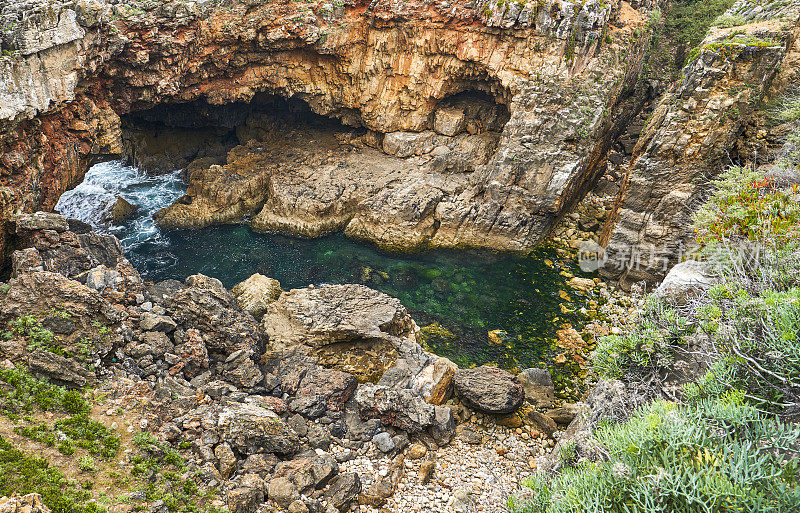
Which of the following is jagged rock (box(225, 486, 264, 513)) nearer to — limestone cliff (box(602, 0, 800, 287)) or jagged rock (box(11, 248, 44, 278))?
jagged rock (box(11, 248, 44, 278))

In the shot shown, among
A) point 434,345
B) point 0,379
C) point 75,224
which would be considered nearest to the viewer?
point 0,379

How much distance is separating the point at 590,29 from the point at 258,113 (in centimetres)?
2434

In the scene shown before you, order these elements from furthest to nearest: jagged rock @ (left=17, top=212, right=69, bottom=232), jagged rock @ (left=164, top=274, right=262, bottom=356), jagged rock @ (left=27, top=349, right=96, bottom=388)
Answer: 1. jagged rock @ (left=17, top=212, right=69, bottom=232)
2. jagged rock @ (left=164, top=274, right=262, bottom=356)
3. jagged rock @ (left=27, top=349, right=96, bottom=388)

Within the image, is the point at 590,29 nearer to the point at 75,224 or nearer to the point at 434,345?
the point at 434,345

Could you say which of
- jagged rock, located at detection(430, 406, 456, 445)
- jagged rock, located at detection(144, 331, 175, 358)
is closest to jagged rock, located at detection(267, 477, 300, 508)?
jagged rock, located at detection(430, 406, 456, 445)

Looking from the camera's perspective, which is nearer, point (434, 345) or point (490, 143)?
point (434, 345)

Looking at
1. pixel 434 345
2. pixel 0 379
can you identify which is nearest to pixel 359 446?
pixel 434 345

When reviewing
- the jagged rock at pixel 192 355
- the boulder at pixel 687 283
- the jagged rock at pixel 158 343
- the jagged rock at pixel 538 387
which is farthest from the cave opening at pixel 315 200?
the jagged rock at pixel 158 343

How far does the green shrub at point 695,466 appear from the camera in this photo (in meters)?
5.19

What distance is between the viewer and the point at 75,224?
18500mm

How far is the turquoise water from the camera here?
2108 cm

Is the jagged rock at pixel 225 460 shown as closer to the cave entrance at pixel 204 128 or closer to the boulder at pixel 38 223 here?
the boulder at pixel 38 223

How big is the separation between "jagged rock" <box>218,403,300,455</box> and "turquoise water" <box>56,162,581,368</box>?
930cm

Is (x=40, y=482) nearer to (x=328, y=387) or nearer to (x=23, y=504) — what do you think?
(x=23, y=504)
